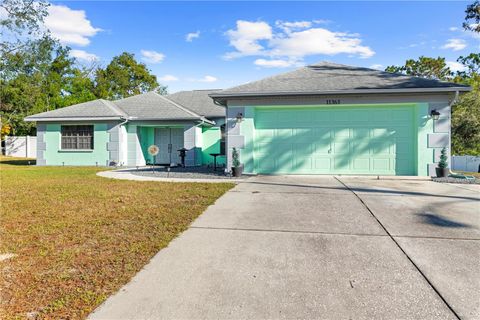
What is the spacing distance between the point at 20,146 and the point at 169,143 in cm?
1803

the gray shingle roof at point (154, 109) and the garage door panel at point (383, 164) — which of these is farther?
the gray shingle roof at point (154, 109)

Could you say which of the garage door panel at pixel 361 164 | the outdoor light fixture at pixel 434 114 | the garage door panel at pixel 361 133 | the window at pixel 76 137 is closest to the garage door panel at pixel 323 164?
the garage door panel at pixel 361 164

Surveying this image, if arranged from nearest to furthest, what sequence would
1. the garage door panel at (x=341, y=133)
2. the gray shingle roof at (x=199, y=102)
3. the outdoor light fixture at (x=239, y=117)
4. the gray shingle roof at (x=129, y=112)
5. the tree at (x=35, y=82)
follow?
the garage door panel at (x=341, y=133) → the outdoor light fixture at (x=239, y=117) → the gray shingle roof at (x=129, y=112) → the gray shingle roof at (x=199, y=102) → the tree at (x=35, y=82)

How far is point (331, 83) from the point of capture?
10523mm

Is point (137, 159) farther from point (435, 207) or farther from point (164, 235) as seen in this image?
point (435, 207)

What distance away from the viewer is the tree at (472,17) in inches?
695

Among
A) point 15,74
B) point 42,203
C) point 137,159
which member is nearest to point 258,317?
point 42,203

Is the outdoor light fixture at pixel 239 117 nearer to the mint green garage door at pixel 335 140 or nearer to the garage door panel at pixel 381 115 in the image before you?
the mint green garage door at pixel 335 140

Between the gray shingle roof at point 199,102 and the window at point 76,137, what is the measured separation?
19.9ft

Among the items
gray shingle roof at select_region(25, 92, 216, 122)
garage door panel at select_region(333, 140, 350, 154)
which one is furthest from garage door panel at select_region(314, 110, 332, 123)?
gray shingle roof at select_region(25, 92, 216, 122)

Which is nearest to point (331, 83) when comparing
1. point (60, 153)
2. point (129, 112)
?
point (129, 112)

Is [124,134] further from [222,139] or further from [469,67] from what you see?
[469,67]

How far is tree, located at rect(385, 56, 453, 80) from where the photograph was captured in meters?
28.7

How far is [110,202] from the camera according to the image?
6.07 metres
